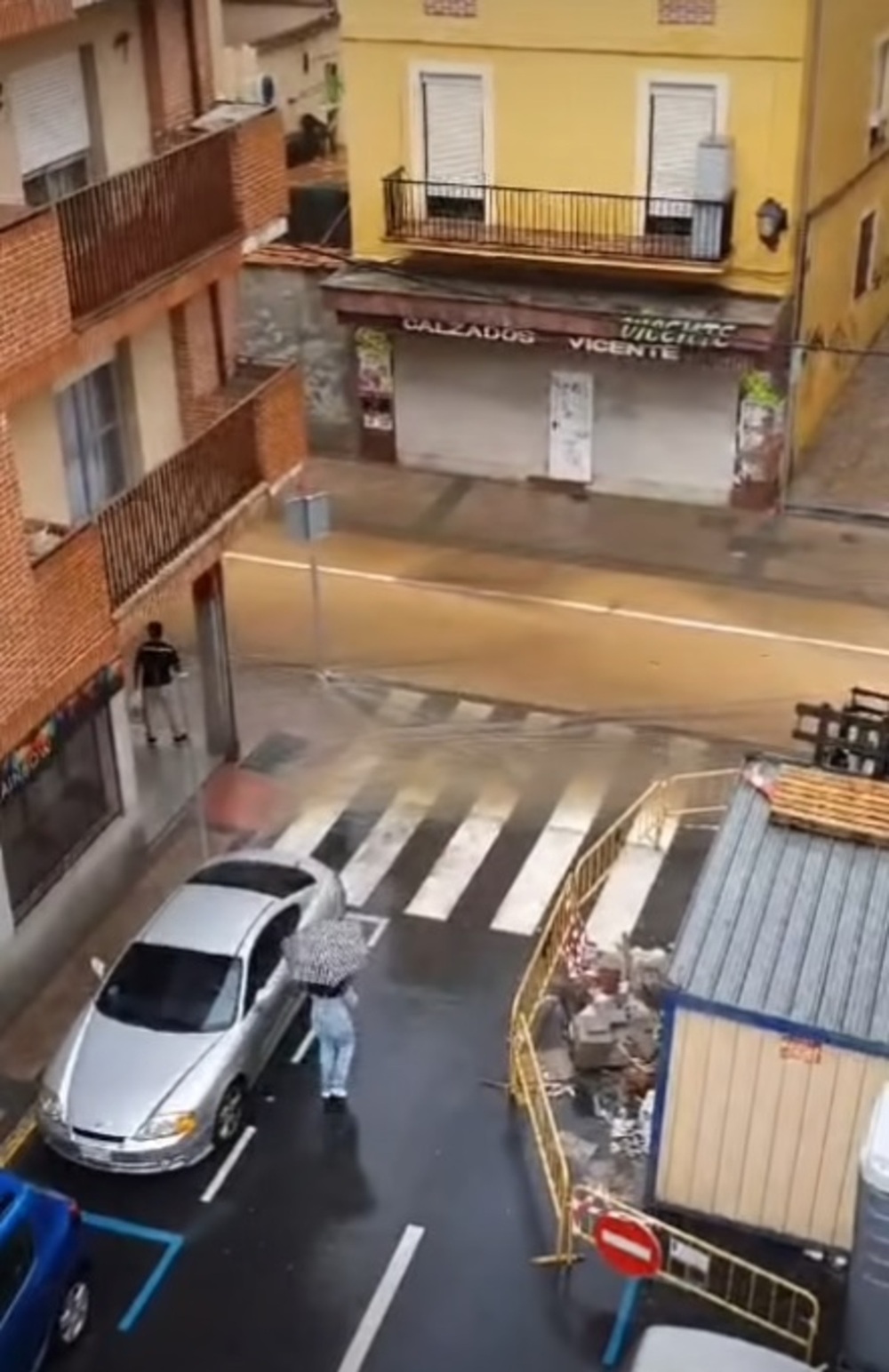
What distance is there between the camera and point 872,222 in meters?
32.0

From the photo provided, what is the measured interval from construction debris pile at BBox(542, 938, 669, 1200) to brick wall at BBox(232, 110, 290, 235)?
8.87 metres

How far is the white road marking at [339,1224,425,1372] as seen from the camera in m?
14.4

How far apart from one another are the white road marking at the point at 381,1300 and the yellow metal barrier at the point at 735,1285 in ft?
4.81

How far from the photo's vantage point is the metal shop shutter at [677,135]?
2670cm

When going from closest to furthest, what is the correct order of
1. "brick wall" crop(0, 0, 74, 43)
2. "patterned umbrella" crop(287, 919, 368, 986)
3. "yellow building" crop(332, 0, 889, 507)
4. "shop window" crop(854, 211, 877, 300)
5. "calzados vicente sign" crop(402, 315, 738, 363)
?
"brick wall" crop(0, 0, 74, 43)
"patterned umbrella" crop(287, 919, 368, 986)
"yellow building" crop(332, 0, 889, 507)
"calzados vicente sign" crop(402, 315, 738, 363)
"shop window" crop(854, 211, 877, 300)

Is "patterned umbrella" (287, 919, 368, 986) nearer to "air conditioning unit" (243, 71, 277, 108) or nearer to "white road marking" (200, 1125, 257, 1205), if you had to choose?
"white road marking" (200, 1125, 257, 1205)

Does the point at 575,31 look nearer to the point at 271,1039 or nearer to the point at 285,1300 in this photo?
the point at 271,1039

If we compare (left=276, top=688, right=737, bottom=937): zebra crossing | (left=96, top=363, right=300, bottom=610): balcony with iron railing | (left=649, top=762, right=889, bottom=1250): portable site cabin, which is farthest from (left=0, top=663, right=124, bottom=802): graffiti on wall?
(left=649, top=762, right=889, bottom=1250): portable site cabin

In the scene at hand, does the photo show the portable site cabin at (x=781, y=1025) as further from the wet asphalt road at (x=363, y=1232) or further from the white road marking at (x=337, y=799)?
the white road marking at (x=337, y=799)

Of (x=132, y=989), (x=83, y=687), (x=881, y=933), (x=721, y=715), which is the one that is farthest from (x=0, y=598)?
(x=721, y=715)

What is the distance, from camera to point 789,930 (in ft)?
49.4

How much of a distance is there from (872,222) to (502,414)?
7.75 metres

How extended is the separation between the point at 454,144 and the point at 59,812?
14.0 meters

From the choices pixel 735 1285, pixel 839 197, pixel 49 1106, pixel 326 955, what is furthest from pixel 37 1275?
pixel 839 197
